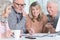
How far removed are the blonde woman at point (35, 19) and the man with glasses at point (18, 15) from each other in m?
0.04

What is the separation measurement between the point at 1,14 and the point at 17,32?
17 cm

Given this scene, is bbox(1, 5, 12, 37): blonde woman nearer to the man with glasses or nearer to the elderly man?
the man with glasses

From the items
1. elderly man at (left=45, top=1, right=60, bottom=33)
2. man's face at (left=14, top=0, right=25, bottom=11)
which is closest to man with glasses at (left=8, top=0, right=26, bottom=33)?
man's face at (left=14, top=0, right=25, bottom=11)

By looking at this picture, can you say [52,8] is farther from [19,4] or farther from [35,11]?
[19,4]

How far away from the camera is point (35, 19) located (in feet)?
3.02

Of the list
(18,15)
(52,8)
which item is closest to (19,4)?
(18,15)

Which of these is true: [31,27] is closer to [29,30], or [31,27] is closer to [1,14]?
[29,30]

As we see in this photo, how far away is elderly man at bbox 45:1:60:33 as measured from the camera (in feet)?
3.02

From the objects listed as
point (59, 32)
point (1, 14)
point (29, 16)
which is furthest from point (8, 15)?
point (59, 32)

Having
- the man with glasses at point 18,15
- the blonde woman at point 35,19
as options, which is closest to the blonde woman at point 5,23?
the man with glasses at point 18,15

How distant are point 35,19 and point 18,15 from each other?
13cm

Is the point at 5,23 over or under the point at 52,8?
under

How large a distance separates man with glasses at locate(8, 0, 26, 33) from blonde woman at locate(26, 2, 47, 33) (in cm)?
4

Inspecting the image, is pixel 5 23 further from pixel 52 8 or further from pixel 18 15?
pixel 52 8
